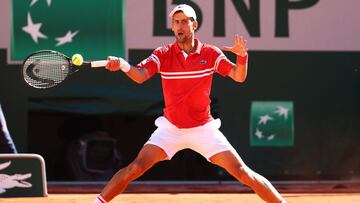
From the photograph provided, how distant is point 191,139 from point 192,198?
2.01 m

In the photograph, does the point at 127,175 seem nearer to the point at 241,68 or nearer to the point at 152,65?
the point at 152,65

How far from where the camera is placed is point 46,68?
229 inches

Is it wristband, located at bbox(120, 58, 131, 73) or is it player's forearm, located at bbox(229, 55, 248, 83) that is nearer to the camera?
wristband, located at bbox(120, 58, 131, 73)

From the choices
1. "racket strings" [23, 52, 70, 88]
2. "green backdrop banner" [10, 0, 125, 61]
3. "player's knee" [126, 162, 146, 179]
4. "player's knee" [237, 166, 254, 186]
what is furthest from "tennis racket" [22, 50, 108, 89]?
"green backdrop banner" [10, 0, 125, 61]

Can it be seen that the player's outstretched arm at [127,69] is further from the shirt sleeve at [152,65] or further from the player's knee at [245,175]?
the player's knee at [245,175]

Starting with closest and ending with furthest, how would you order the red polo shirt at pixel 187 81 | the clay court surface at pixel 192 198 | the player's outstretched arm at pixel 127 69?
1. the player's outstretched arm at pixel 127 69
2. the red polo shirt at pixel 187 81
3. the clay court surface at pixel 192 198

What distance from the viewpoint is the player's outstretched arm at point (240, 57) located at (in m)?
5.24

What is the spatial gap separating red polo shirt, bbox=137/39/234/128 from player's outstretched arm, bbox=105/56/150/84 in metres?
0.05

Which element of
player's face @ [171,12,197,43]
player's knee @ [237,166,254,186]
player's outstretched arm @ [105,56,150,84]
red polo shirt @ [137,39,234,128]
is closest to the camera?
player's outstretched arm @ [105,56,150,84]

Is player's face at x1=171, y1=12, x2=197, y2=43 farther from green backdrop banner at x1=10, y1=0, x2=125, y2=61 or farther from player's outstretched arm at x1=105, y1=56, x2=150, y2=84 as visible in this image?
green backdrop banner at x1=10, y1=0, x2=125, y2=61

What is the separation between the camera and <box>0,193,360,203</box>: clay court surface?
7.11 metres

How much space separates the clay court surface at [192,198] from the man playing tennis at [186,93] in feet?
5.51

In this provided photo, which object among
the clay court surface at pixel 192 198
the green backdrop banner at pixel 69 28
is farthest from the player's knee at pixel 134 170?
the green backdrop banner at pixel 69 28

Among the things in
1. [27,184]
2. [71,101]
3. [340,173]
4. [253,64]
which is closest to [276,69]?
[253,64]
